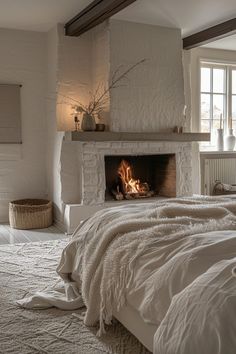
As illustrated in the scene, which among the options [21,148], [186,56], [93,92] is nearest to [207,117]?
[186,56]

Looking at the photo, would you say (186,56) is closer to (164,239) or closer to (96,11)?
(96,11)

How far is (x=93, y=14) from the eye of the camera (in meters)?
4.11

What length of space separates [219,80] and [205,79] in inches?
11.9

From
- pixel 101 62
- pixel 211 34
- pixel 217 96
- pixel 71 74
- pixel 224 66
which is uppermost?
pixel 211 34

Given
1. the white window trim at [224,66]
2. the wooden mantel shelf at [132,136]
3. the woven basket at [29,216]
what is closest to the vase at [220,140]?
the white window trim at [224,66]

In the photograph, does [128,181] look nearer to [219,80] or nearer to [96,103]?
[96,103]

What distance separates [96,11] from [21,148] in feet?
7.10

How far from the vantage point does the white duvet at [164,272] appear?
1207 mm

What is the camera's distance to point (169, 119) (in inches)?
206

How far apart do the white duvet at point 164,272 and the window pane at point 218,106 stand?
158 inches

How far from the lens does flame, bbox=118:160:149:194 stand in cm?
515

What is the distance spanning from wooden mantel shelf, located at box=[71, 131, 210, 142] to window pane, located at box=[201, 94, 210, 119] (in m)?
1.07

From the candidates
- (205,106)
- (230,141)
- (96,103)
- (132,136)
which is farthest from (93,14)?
(230,141)

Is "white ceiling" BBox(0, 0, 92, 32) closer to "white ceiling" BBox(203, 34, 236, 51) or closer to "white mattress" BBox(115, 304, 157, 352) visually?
"white ceiling" BBox(203, 34, 236, 51)
